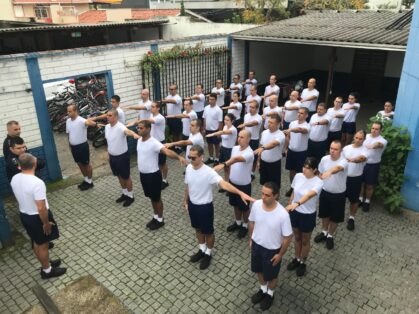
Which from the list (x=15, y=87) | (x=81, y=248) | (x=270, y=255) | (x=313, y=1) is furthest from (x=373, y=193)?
(x=313, y=1)

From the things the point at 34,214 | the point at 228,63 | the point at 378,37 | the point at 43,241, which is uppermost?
the point at 378,37

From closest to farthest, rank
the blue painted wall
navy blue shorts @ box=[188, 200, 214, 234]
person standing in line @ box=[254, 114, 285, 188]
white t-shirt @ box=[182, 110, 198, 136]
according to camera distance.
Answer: navy blue shorts @ box=[188, 200, 214, 234], the blue painted wall, person standing in line @ box=[254, 114, 285, 188], white t-shirt @ box=[182, 110, 198, 136]

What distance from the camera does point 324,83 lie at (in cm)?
1773

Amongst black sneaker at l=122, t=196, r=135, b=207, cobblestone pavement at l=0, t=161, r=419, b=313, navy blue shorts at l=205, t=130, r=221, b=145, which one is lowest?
cobblestone pavement at l=0, t=161, r=419, b=313

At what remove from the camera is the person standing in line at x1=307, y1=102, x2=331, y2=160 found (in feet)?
25.4

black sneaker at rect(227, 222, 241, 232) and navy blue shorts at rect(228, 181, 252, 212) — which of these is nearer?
navy blue shorts at rect(228, 181, 252, 212)

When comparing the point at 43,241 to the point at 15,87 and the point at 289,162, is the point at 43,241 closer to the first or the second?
the point at 15,87

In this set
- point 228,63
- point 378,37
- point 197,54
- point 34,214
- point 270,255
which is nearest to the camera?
point 270,255

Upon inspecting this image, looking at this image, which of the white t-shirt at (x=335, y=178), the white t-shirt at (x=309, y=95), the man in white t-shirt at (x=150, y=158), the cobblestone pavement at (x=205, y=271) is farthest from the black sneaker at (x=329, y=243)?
the white t-shirt at (x=309, y=95)

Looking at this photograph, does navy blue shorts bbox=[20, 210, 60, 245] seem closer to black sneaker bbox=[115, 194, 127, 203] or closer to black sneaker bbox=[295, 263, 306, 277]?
black sneaker bbox=[115, 194, 127, 203]

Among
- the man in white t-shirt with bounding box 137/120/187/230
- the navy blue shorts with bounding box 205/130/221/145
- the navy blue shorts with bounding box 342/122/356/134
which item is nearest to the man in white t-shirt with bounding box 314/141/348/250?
the man in white t-shirt with bounding box 137/120/187/230

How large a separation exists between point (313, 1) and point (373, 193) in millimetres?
21987

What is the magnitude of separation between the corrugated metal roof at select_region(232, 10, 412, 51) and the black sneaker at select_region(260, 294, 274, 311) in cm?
690

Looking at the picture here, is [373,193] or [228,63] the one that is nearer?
[373,193]
